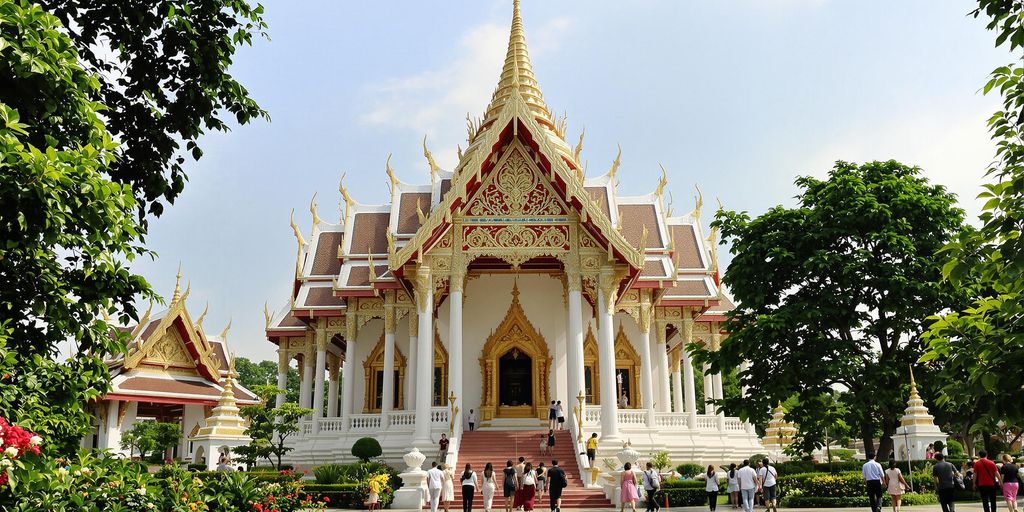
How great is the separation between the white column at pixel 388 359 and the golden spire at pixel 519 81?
23.7ft

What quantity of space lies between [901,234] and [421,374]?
978 centimetres

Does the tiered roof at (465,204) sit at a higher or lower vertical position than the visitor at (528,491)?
higher

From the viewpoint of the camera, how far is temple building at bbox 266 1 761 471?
17.1m

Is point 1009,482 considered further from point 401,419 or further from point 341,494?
point 401,419

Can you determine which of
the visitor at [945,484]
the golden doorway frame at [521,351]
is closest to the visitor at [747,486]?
the visitor at [945,484]

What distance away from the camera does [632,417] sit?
18.2 meters

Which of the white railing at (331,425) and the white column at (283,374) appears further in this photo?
the white column at (283,374)

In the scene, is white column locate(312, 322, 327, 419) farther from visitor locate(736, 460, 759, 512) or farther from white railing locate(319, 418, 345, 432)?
visitor locate(736, 460, 759, 512)

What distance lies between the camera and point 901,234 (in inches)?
498

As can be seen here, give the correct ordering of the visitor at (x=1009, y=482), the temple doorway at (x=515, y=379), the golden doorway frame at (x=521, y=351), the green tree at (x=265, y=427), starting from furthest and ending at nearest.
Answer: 1. the temple doorway at (x=515, y=379)
2. the golden doorway frame at (x=521, y=351)
3. the green tree at (x=265, y=427)
4. the visitor at (x=1009, y=482)

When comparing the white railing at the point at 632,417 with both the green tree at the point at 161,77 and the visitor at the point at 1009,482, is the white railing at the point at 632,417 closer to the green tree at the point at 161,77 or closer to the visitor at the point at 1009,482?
the visitor at the point at 1009,482

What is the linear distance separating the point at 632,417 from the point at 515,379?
3707 mm

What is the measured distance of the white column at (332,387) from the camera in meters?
23.6

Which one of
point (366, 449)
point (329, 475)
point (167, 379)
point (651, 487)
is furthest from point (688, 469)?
point (167, 379)
